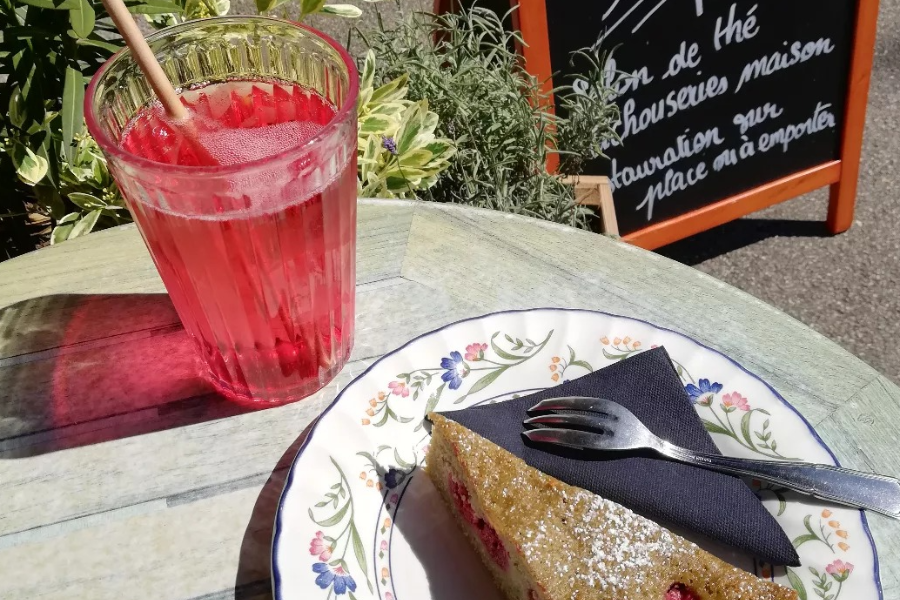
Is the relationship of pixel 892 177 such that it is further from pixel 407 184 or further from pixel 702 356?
pixel 702 356

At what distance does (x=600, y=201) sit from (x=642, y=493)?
1.20 meters

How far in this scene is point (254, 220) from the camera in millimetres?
813

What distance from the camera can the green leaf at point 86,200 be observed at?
1539 mm

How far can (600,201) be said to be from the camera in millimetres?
1937

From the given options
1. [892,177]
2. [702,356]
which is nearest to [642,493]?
[702,356]

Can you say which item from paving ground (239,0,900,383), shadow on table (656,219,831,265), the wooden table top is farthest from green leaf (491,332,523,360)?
shadow on table (656,219,831,265)

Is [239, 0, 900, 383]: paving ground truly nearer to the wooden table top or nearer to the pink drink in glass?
the wooden table top

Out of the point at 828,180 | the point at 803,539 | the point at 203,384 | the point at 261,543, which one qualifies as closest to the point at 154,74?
the point at 203,384

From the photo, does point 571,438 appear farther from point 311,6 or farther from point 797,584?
point 311,6

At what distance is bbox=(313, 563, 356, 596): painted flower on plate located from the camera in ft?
2.50

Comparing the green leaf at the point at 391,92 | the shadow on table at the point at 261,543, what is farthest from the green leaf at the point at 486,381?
the green leaf at the point at 391,92

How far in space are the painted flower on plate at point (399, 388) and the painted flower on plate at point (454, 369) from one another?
51 millimetres

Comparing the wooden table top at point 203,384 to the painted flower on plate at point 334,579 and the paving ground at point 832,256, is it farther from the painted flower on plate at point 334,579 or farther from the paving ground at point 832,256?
the paving ground at point 832,256

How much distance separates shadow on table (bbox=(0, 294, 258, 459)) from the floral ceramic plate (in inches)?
8.1
